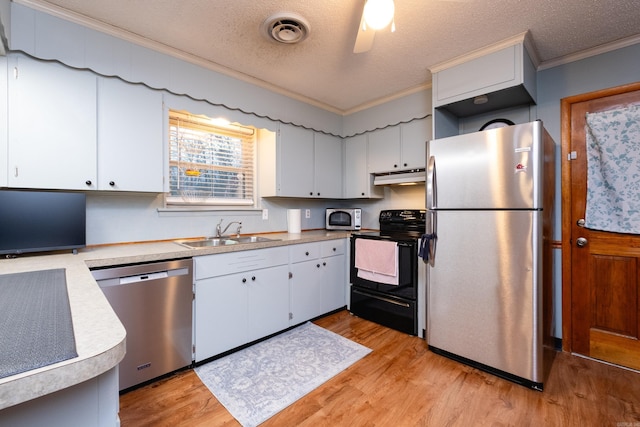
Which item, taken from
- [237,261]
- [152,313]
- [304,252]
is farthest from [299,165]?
[152,313]

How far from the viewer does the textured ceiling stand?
1738mm

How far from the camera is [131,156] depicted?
6.65 ft

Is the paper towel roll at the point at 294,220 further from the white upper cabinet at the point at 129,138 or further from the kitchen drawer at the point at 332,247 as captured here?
the white upper cabinet at the point at 129,138

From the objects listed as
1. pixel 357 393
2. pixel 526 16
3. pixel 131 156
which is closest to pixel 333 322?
pixel 357 393

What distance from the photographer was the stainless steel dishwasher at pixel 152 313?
1.70 meters

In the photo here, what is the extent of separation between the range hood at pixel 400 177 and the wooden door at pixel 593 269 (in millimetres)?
1176

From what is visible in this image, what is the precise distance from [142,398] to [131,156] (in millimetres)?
1610

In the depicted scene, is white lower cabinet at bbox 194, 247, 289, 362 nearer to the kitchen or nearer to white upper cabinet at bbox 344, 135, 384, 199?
the kitchen

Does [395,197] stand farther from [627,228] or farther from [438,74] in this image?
[627,228]

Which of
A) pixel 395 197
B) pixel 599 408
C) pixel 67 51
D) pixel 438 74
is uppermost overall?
pixel 438 74

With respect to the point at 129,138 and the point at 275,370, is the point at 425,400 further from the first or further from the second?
the point at 129,138

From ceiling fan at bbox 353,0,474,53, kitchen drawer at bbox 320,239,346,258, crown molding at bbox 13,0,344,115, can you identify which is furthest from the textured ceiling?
kitchen drawer at bbox 320,239,346,258

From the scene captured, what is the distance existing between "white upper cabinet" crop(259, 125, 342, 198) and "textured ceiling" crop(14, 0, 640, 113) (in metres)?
0.70

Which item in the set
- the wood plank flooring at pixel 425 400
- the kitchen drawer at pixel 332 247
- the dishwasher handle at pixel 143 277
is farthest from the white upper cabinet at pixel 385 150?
the dishwasher handle at pixel 143 277
